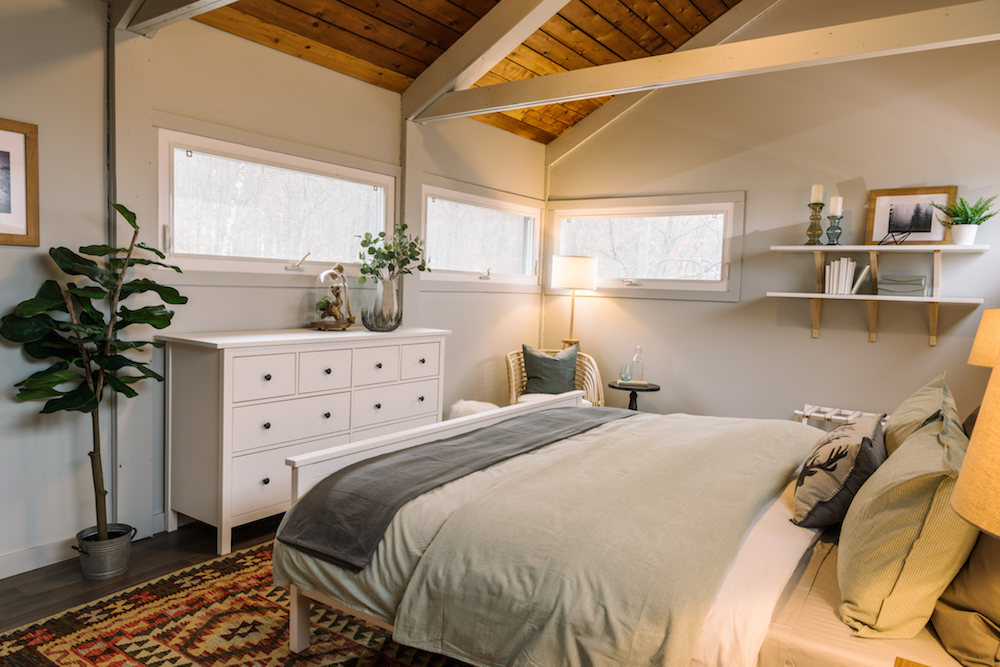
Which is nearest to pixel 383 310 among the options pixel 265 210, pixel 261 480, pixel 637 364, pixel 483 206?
pixel 265 210

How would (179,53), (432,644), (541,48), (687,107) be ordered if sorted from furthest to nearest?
(687,107), (541,48), (179,53), (432,644)

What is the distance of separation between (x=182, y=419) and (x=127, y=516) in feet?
1.61

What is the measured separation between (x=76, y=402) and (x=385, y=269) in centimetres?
195

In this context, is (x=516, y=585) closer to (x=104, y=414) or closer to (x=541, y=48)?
(x=104, y=414)

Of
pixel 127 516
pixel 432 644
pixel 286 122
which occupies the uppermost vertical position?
pixel 286 122

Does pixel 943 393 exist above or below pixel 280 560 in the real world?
above

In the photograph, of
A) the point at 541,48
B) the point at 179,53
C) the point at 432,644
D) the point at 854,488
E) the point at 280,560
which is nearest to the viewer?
the point at 432,644

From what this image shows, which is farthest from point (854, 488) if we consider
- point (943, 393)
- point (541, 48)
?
point (541, 48)

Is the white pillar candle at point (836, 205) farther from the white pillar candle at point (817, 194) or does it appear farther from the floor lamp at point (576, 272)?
the floor lamp at point (576, 272)

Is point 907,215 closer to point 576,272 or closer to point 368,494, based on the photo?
point 576,272

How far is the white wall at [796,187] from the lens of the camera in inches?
159

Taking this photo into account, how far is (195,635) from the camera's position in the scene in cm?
226

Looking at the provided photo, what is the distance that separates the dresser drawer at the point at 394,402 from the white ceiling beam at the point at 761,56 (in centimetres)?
175

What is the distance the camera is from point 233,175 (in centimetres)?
350
